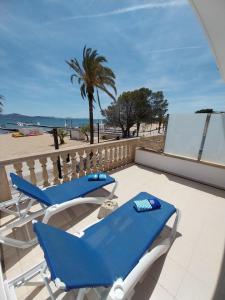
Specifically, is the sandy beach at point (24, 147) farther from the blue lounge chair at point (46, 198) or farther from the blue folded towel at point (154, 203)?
the blue folded towel at point (154, 203)

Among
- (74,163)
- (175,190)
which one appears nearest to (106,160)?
(74,163)

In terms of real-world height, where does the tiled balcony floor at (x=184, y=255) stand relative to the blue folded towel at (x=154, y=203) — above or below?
below

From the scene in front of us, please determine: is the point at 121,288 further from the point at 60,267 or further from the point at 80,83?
the point at 80,83

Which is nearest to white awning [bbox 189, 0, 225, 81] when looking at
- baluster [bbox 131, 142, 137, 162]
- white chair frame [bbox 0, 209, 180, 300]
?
white chair frame [bbox 0, 209, 180, 300]

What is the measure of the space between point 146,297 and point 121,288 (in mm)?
530

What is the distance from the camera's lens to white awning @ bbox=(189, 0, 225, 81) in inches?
51.8

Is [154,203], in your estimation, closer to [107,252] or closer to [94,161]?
[107,252]

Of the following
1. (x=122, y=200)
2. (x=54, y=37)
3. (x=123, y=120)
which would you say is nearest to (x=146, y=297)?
(x=122, y=200)

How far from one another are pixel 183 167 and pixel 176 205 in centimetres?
154

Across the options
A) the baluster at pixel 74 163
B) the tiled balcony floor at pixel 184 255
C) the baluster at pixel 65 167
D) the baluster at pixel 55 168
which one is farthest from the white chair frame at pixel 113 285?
the baluster at pixel 74 163

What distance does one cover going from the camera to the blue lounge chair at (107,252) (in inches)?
33.7

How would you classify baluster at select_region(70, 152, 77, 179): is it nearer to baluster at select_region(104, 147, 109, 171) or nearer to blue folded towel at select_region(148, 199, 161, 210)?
baluster at select_region(104, 147, 109, 171)

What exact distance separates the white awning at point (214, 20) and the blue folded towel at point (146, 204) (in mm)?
2246

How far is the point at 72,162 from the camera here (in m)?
3.25
